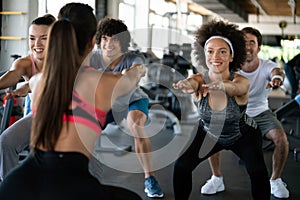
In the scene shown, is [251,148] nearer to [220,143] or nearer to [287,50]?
[220,143]

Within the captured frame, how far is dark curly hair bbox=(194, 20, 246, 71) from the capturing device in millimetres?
2314

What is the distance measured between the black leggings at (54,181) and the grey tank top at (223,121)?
3.18 ft

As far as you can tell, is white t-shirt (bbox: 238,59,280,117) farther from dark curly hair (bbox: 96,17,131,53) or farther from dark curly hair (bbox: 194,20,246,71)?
dark curly hair (bbox: 96,17,131,53)

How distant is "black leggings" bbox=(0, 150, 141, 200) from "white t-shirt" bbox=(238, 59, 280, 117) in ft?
6.07

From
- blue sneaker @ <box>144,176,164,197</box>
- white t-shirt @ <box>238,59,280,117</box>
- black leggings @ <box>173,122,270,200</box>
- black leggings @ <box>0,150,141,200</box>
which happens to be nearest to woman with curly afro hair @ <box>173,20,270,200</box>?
black leggings @ <box>173,122,270,200</box>

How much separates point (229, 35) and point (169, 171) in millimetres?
1597

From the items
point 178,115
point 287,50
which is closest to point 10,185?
point 178,115

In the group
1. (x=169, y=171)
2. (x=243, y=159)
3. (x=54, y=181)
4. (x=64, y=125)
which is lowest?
(x=169, y=171)

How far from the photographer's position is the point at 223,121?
220 cm

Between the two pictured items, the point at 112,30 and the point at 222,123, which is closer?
the point at 222,123

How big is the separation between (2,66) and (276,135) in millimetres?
3274

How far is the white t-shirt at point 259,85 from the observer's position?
2.98 meters

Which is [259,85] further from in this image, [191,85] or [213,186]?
[191,85]

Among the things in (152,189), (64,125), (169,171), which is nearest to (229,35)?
(152,189)
